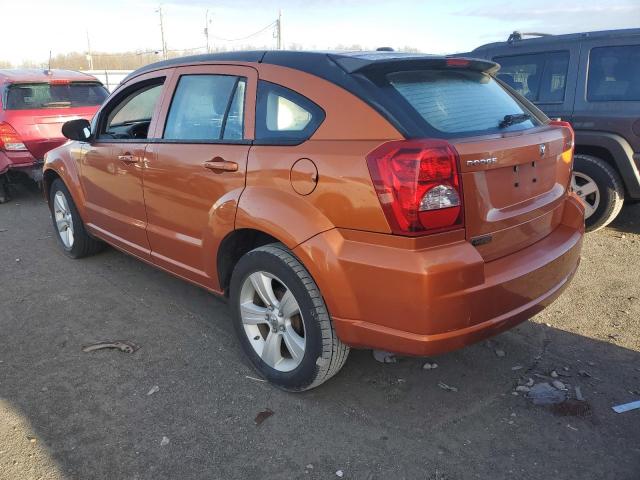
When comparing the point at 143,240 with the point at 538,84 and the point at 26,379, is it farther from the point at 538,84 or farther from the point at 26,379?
the point at 538,84

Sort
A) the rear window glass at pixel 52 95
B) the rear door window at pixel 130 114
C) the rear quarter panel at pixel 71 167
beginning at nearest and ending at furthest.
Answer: the rear door window at pixel 130 114, the rear quarter panel at pixel 71 167, the rear window glass at pixel 52 95

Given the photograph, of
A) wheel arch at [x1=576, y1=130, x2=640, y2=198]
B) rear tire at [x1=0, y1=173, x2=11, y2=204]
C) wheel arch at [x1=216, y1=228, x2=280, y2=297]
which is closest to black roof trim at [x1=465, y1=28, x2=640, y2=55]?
wheel arch at [x1=576, y1=130, x2=640, y2=198]

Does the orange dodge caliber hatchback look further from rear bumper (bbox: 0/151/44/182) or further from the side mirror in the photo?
rear bumper (bbox: 0/151/44/182)

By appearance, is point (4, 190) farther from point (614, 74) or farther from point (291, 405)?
point (614, 74)

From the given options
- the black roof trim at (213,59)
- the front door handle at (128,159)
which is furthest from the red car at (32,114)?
the black roof trim at (213,59)

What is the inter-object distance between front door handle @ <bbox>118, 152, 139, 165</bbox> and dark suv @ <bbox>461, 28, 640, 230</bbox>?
4.09 metres

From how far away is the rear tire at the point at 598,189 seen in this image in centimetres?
512

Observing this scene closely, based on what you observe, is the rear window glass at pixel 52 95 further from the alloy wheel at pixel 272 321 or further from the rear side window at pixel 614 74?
the rear side window at pixel 614 74

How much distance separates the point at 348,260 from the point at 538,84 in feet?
14.0

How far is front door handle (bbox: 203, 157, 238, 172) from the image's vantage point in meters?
2.88

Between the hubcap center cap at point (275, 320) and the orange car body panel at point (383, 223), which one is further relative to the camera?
the hubcap center cap at point (275, 320)

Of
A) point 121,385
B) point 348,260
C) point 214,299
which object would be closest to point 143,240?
point 214,299

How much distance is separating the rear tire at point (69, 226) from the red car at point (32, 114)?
206 centimetres

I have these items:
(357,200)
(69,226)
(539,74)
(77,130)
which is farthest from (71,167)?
(539,74)
